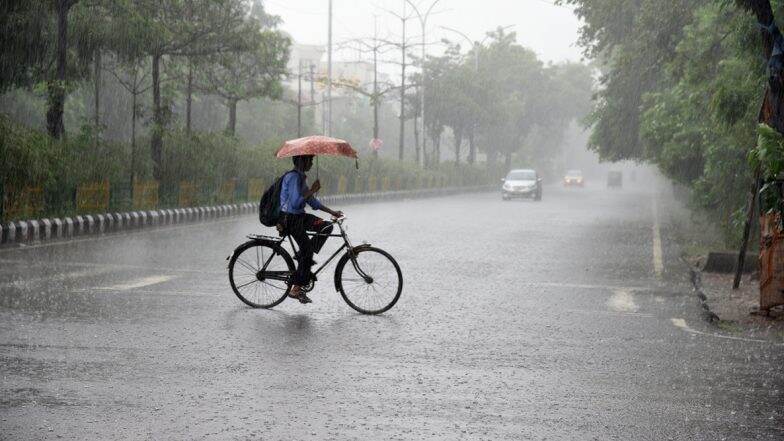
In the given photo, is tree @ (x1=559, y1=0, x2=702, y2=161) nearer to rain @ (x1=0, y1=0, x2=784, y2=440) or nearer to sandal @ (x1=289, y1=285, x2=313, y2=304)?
rain @ (x1=0, y1=0, x2=784, y2=440)

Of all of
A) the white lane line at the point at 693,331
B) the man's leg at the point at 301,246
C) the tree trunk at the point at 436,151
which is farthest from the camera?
the tree trunk at the point at 436,151

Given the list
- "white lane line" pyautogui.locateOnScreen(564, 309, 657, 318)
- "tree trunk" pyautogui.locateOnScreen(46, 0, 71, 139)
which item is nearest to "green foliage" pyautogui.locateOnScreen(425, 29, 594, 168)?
"tree trunk" pyautogui.locateOnScreen(46, 0, 71, 139)

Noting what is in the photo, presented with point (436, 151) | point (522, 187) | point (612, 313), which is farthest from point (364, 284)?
point (436, 151)

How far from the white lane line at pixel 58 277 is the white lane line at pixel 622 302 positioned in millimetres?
6636

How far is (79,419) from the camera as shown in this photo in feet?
→ 19.8

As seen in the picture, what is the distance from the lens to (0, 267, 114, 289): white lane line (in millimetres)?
12391

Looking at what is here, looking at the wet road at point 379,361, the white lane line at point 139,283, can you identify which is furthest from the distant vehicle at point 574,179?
the white lane line at point 139,283

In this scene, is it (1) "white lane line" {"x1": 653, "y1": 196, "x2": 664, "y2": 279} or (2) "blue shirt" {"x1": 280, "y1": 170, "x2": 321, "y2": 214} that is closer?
(2) "blue shirt" {"x1": 280, "y1": 170, "x2": 321, "y2": 214}

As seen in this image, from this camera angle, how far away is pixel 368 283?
1083 cm

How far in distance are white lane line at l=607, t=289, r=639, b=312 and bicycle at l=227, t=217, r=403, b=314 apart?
260cm

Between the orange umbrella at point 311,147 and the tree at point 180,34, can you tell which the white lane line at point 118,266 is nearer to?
the orange umbrella at point 311,147

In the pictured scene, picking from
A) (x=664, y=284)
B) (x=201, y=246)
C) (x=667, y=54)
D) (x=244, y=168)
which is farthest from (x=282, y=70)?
(x=664, y=284)

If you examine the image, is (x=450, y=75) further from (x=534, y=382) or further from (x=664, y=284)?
(x=534, y=382)

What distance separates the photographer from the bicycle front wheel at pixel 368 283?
35.3 feet
